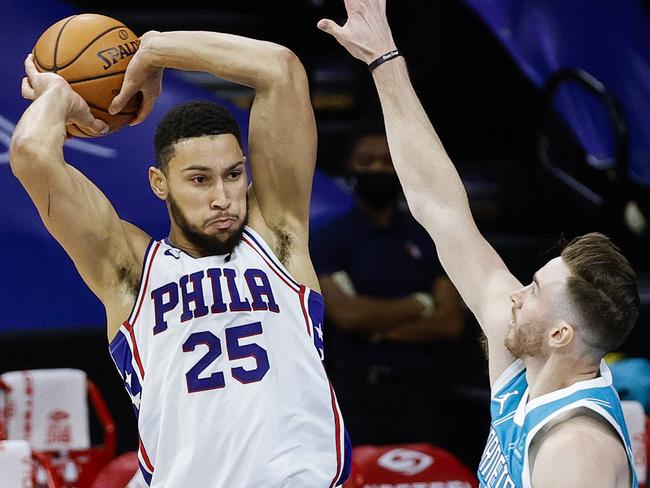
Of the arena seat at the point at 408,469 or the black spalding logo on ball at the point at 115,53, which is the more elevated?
the black spalding logo on ball at the point at 115,53

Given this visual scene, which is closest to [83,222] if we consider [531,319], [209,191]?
[209,191]

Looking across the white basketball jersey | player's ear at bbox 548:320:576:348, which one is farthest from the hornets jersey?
the white basketball jersey

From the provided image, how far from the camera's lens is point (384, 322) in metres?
6.34

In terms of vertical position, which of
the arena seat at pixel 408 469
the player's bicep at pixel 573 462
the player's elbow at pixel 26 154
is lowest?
the arena seat at pixel 408 469

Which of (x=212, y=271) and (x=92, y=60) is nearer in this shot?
(x=212, y=271)

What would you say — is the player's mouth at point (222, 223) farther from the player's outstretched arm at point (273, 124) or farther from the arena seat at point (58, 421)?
the arena seat at point (58, 421)

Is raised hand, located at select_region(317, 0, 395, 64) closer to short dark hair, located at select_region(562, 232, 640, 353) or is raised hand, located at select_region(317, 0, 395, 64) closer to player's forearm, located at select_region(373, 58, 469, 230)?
player's forearm, located at select_region(373, 58, 469, 230)

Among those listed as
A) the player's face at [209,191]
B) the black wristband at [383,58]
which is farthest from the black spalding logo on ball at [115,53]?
the black wristband at [383,58]

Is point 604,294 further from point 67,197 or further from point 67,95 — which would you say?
point 67,95

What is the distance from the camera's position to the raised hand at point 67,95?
13.5 ft

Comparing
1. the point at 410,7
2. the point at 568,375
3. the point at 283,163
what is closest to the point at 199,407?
the point at 283,163

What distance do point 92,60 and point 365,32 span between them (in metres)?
0.83

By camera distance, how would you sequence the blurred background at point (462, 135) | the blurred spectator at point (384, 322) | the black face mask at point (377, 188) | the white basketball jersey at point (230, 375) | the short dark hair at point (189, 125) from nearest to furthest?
1. the white basketball jersey at point (230, 375)
2. the short dark hair at point (189, 125)
3. the blurred spectator at point (384, 322)
4. the blurred background at point (462, 135)
5. the black face mask at point (377, 188)

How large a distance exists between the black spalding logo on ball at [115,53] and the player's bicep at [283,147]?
1.40ft
